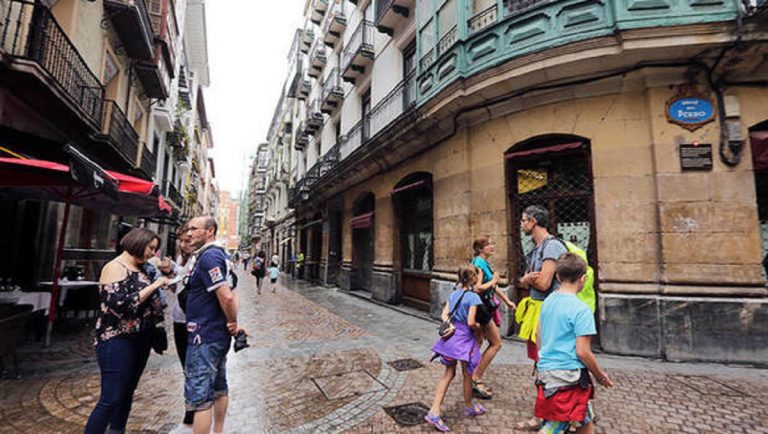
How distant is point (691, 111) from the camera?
5.72 metres

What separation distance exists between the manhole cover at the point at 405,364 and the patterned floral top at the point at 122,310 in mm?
3336

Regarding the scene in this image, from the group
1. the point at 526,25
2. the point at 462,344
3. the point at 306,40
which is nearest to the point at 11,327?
the point at 462,344

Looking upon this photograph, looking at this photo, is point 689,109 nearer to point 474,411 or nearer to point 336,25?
point 474,411

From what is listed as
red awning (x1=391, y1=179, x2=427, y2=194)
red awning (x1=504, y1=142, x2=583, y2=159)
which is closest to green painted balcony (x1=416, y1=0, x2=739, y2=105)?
red awning (x1=504, y1=142, x2=583, y2=159)

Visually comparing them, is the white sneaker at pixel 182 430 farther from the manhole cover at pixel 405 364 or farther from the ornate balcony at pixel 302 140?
the ornate balcony at pixel 302 140

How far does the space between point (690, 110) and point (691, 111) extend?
2cm

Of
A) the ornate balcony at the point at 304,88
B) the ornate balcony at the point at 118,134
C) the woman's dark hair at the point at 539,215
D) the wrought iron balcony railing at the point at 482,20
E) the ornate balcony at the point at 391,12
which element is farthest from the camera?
the ornate balcony at the point at 304,88

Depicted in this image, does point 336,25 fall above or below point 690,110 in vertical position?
above

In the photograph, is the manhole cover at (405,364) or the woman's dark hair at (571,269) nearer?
the woman's dark hair at (571,269)

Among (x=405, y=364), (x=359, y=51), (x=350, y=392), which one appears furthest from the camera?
(x=359, y=51)

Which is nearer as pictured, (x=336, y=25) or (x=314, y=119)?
(x=336, y=25)

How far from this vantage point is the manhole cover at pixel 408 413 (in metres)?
3.36

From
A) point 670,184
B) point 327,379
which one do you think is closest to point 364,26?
point 670,184

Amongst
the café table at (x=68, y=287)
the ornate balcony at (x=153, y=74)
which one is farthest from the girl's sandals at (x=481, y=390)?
the ornate balcony at (x=153, y=74)
